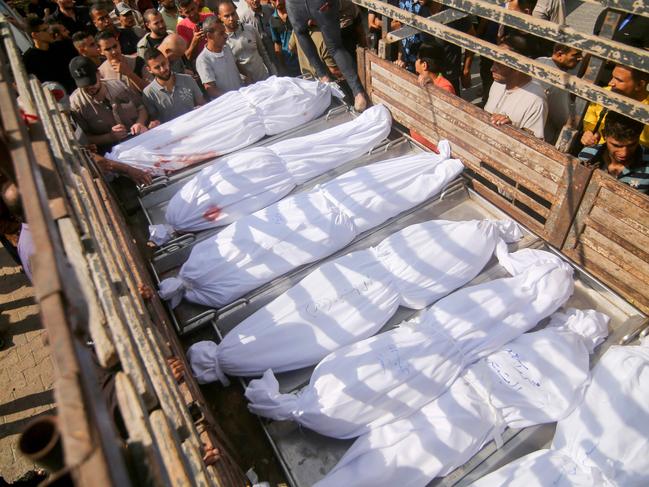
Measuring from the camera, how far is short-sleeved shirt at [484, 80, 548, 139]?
340 centimetres

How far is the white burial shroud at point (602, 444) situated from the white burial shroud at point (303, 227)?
1835mm

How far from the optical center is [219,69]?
484 cm

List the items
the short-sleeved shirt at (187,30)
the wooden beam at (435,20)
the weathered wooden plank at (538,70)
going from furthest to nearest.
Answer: the short-sleeved shirt at (187,30) → the wooden beam at (435,20) → the weathered wooden plank at (538,70)

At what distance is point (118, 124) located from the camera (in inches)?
174

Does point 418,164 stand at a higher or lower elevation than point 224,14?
lower

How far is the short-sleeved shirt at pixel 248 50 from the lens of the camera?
502 centimetres

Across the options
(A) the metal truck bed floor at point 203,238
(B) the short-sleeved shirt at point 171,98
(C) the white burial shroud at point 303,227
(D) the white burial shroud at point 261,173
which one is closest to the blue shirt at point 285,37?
(B) the short-sleeved shirt at point 171,98

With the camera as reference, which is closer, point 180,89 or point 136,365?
point 136,365

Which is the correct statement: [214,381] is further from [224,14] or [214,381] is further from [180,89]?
[224,14]

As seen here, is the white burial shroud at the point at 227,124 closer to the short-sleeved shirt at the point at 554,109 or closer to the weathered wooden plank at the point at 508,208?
the weathered wooden plank at the point at 508,208

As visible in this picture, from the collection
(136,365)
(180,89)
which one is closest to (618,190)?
(136,365)

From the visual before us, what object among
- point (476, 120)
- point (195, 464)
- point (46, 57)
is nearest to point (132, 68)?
point (46, 57)

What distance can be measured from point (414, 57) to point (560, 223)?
2.89 metres

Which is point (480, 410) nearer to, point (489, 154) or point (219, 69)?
point (489, 154)
